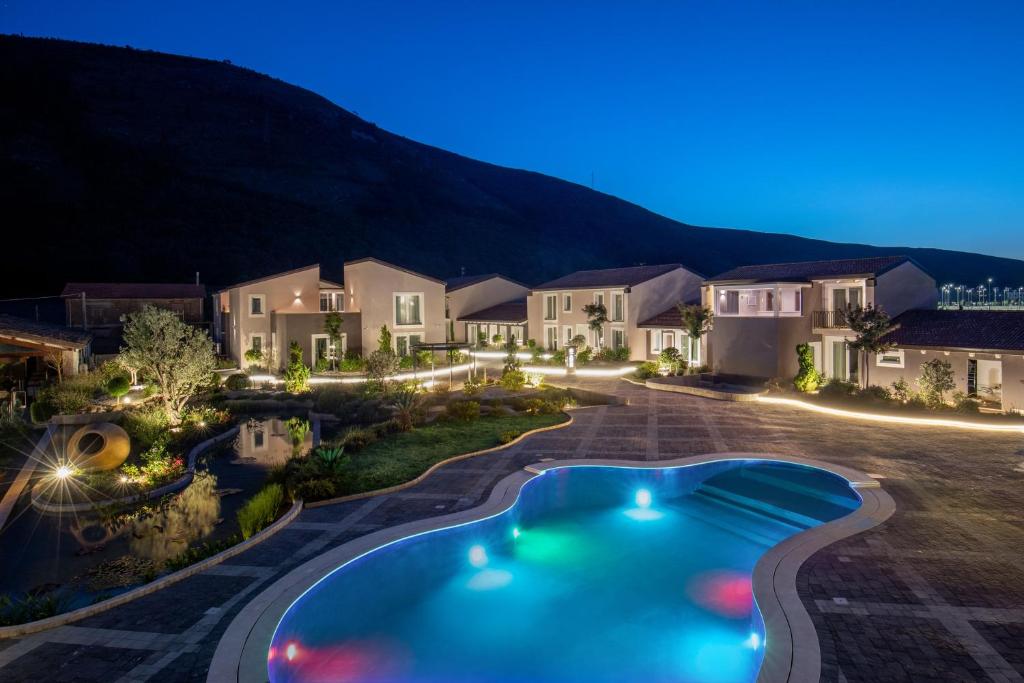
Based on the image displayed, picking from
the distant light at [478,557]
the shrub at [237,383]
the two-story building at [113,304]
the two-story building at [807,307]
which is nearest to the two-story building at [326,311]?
the shrub at [237,383]

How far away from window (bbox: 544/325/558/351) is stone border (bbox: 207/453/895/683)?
26.3 metres

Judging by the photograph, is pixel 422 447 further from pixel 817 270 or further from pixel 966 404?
pixel 817 270

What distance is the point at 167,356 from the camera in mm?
18188

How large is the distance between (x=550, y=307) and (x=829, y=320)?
17.8 metres

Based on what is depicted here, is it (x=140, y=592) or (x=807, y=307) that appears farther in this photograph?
(x=807, y=307)

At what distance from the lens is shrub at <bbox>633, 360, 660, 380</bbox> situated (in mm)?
29812

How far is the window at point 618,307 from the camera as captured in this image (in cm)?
3506

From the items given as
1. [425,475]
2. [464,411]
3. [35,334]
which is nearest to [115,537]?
[425,475]

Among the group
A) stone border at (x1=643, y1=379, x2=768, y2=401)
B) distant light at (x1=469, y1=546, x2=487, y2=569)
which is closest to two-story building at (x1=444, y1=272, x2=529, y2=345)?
stone border at (x1=643, y1=379, x2=768, y2=401)

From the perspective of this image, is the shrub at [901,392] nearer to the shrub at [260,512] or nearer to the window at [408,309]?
the shrub at [260,512]

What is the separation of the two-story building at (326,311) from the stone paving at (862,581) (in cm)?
1975

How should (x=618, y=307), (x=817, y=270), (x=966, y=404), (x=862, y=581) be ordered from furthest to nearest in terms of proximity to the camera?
(x=618, y=307) < (x=817, y=270) < (x=966, y=404) < (x=862, y=581)

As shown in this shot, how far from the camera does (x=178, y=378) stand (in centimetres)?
1838

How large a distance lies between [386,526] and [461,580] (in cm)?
166
